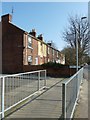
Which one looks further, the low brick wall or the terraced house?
the terraced house

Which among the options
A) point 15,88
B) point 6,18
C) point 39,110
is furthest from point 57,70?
point 39,110

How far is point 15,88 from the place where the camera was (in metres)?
9.62

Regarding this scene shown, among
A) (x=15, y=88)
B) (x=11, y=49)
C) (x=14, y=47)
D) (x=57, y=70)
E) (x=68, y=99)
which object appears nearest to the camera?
(x=68, y=99)

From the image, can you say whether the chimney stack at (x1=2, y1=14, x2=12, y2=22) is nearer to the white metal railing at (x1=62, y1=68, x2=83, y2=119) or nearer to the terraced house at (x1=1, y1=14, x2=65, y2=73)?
the terraced house at (x1=1, y1=14, x2=65, y2=73)

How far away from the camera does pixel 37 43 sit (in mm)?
39719

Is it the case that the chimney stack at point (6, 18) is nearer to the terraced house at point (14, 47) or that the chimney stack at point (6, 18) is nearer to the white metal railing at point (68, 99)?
the terraced house at point (14, 47)

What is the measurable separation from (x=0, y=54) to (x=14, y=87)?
25480 millimetres

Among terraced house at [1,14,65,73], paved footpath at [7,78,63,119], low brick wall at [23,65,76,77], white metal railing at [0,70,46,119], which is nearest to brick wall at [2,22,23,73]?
terraced house at [1,14,65,73]


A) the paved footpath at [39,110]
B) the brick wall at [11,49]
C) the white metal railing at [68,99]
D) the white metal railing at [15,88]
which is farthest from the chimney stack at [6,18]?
the white metal railing at [68,99]

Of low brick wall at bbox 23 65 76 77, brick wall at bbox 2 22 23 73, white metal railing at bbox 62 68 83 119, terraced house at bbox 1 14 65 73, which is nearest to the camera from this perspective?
white metal railing at bbox 62 68 83 119

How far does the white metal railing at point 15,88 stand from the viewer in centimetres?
728

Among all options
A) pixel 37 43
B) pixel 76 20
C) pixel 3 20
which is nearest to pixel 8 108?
pixel 3 20

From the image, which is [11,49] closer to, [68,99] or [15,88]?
[15,88]

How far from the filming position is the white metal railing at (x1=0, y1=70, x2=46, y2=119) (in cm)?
728
